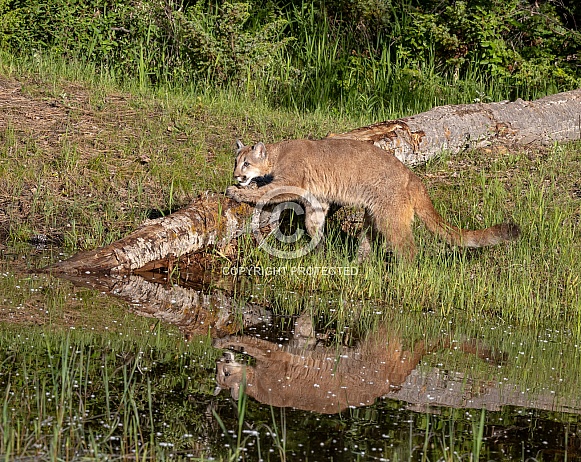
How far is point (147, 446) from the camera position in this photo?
421 cm

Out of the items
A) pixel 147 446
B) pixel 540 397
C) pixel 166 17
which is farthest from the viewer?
pixel 166 17

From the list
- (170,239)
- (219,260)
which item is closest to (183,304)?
(170,239)

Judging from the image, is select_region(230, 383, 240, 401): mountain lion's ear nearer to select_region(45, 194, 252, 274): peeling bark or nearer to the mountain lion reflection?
the mountain lion reflection

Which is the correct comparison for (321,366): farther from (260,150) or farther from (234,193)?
(260,150)

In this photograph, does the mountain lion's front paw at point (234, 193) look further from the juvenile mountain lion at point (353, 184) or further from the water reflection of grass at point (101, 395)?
the water reflection of grass at point (101, 395)

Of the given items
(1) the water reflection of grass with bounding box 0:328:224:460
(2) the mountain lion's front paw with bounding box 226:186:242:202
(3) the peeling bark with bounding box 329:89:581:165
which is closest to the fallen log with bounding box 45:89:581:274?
(3) the peeling bark with bounding box 329:89:581:165

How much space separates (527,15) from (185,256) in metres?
8.79

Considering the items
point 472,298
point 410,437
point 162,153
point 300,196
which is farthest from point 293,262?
point 410,437

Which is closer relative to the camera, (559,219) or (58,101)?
(559,219)

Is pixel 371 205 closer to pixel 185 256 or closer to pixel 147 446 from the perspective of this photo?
pixel 185 256

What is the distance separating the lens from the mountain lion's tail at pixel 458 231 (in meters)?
8.11

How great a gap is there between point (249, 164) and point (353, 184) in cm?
107

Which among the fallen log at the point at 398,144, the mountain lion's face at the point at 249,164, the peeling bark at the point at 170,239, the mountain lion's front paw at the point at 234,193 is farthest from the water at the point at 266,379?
the mountain lion's face at the point at 249,164

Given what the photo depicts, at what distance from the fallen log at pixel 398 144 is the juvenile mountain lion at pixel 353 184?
1.22 ft
